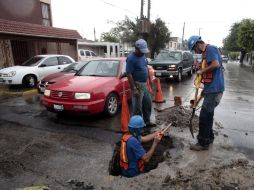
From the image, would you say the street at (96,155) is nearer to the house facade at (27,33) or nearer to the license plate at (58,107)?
the license plate at (58,107)

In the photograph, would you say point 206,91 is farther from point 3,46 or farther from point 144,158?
point 3,46

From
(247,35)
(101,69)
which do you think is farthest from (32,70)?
(247,35)

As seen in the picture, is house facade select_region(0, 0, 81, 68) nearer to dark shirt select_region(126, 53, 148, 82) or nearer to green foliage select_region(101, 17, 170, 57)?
dark shirt select_region(126, 53, 148, 82)

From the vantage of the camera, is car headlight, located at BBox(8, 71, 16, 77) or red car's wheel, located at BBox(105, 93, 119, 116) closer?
red car's wheel, located at BBox(105, 93, 119, 116)

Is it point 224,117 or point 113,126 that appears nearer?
point 113,126

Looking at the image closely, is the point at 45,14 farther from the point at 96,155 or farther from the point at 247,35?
the point at 247,35

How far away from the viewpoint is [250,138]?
201 inches

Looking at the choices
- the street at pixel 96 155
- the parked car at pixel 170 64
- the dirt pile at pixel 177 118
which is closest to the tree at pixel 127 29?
the parked car at pixel 170 64

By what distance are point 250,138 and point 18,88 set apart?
10.1 m

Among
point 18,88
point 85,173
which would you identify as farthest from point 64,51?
point 85,173

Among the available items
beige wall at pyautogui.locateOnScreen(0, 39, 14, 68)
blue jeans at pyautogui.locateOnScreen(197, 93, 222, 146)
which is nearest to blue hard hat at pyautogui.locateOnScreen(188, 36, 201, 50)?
blue jeans at pyautogui.locateOnScreen(197, 93, 222, 146)

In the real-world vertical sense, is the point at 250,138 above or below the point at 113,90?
below

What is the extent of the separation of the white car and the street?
4.40 m

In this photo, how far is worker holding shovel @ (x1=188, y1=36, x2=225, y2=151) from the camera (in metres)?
4.06
